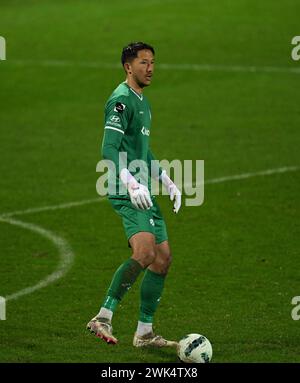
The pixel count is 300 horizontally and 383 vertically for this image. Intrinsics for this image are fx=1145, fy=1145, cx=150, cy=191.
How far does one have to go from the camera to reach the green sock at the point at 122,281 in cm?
1029

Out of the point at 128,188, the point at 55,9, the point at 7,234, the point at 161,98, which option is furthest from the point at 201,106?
the point at 128,188

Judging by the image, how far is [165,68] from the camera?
87.3ft

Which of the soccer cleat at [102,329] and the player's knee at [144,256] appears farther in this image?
the player's knee at [144,256]

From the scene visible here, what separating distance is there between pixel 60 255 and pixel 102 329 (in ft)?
13.9

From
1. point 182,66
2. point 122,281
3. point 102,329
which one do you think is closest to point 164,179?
point 122,281

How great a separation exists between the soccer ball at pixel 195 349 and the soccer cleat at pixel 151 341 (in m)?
0.39

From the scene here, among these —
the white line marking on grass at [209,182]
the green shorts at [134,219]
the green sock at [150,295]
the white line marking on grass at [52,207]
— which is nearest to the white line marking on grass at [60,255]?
the white line marking on grass at [52,207]

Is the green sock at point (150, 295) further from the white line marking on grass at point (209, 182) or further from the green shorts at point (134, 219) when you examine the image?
the white line marking on grass at point (209, 182)

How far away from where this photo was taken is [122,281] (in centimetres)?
1030

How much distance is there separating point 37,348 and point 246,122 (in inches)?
477

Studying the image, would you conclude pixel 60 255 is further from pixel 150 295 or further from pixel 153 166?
pixel 150 295

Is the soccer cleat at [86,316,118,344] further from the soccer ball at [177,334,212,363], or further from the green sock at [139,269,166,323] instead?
the green sock at [139,269,166,323]

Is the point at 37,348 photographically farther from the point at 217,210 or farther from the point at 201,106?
the point at 201,106

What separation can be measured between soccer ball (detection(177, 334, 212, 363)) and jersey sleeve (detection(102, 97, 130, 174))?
65.1 inches
